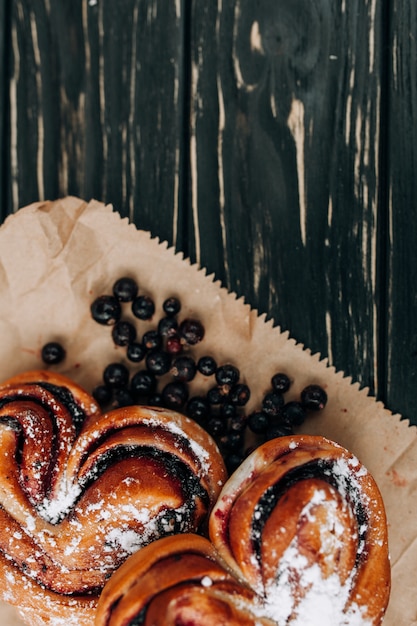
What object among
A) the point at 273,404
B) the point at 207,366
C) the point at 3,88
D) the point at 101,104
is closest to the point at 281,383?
the point at 273,404

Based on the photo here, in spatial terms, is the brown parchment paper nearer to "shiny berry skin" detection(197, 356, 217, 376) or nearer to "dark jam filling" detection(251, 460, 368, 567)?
"shiny berry skin" detection(197, 356, 217, 376)

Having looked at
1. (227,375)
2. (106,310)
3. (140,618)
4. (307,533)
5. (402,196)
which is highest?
(402,196)

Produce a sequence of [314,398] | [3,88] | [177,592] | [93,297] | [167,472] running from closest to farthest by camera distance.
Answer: [177,592] → [167,472] → [314,398] → [93,297] → [3,88]

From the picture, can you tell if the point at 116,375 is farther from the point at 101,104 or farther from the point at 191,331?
the point at 101,104

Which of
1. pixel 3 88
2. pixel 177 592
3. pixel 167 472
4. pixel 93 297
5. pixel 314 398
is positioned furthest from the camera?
pixel 3 88

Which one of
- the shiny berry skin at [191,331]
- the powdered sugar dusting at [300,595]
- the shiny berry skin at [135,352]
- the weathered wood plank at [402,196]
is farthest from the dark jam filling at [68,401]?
the weathered wood plank at [402,196]

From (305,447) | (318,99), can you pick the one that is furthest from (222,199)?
(305,447)

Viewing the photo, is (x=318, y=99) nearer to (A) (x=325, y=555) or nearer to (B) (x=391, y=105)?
(B) (x=391, y=105)
